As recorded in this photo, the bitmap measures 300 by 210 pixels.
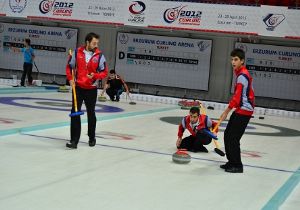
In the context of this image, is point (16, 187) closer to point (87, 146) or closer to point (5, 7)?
point (87, 146)

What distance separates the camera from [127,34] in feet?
59.9

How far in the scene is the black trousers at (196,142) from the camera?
714cm

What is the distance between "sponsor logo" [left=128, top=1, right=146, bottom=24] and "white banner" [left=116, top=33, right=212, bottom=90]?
1.58 meters

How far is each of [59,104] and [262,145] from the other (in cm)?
582

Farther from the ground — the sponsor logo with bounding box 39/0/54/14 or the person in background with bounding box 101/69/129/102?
the sponsor logo with bounding box 39/0/54/14

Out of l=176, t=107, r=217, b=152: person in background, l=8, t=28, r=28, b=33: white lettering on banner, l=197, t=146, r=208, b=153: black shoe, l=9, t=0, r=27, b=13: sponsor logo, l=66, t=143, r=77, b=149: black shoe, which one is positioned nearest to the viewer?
l=66, t=143, r=77, b=149: black shoe

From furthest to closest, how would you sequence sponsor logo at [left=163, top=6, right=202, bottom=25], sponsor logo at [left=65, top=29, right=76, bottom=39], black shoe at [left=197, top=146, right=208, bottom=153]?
sponsor logo at [left=65, top=29, right=76, bottom=39], sponsor logo at [left=163, top=6, right=202, bottom=25], black shoe at [left=197, top=146, right=208, bottom=153]

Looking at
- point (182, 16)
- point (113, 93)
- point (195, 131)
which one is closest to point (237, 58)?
point (195, 131)

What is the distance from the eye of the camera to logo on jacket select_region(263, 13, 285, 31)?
49.0 ft

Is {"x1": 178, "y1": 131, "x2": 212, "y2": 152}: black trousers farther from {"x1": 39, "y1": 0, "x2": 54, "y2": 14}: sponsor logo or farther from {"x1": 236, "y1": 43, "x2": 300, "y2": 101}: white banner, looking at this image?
{"x1": 39, "y1": 0, "x2": 54, "y2": 14}: sponsor logo

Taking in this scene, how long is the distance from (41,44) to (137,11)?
16.4 feet

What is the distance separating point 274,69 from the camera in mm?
16516

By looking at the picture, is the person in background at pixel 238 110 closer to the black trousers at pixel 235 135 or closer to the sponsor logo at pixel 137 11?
the black trousers at pixel 235 135

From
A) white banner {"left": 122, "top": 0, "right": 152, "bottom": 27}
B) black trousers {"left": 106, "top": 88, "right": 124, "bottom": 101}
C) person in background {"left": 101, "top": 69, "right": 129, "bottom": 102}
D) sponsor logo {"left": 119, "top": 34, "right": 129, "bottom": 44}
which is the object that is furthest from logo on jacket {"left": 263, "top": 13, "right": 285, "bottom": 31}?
sponsor logo {"left": 119, "top": 34, "right": 129, "bottom": 44}
